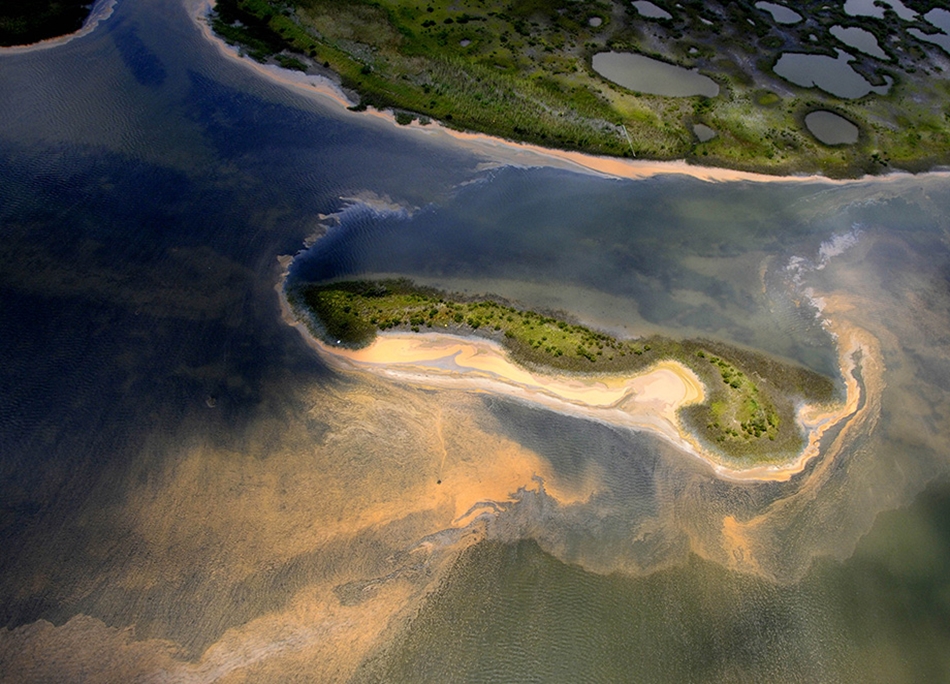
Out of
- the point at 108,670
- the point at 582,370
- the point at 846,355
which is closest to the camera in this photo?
the point at 108,670

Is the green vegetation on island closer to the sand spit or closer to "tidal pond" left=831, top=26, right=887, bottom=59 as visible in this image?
the sand spit

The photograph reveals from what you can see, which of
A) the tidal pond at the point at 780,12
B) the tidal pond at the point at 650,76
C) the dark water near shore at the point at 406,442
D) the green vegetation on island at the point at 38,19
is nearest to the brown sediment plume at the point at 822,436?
the dark water near shore at the point at 406,442

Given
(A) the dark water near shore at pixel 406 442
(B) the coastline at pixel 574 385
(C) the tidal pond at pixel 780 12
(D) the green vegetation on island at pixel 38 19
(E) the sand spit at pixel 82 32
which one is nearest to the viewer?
(A) the dark water near shore at pixel 406 442

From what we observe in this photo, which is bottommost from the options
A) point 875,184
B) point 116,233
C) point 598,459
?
point 598,459

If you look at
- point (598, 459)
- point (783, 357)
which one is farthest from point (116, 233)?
point (783, 357)

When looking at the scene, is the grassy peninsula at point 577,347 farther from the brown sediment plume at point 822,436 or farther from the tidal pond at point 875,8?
the tidal pond at point 875,8

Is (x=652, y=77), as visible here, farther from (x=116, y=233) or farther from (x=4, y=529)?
(x=4, y=529)
